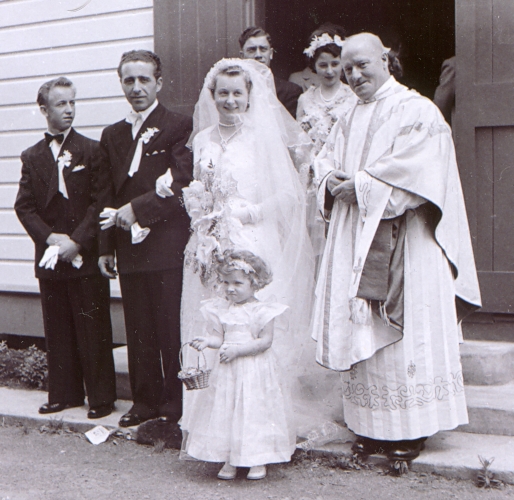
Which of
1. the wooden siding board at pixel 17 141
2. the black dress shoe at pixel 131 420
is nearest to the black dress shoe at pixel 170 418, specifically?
the black dress shoe at pixel 131 420

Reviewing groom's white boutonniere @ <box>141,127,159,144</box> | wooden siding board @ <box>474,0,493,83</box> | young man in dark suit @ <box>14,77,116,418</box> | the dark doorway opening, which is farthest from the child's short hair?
the dark doorway opening

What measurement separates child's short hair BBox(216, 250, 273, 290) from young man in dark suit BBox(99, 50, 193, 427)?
73 centimetres

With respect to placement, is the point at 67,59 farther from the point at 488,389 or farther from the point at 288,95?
the point at 488,389

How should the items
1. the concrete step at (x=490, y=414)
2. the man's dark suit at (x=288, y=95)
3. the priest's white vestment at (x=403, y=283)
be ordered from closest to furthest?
the priest's white vestment at (x=403, y=283)
the concrete step at (x=490, y=414)
the man's dark suit at (x=288, y=95)

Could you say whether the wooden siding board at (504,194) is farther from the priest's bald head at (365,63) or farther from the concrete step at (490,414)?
the priest's bald head at (365,63)

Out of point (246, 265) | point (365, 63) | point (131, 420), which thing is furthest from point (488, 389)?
point (131, 420)

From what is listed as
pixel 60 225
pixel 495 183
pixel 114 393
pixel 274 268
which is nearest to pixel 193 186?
pixel 274 268

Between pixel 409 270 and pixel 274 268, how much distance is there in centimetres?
79

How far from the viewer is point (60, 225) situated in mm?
4773

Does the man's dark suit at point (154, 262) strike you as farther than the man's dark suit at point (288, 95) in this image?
No

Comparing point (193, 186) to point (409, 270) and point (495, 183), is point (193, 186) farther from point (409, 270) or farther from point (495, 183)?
point (495, 183)

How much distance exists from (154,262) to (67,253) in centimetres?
60

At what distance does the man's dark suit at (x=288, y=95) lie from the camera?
4914 mm

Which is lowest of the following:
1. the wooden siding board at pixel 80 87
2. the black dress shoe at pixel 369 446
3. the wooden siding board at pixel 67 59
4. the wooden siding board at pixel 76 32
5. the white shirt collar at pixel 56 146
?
the black dress shoe at pixel 369 446
